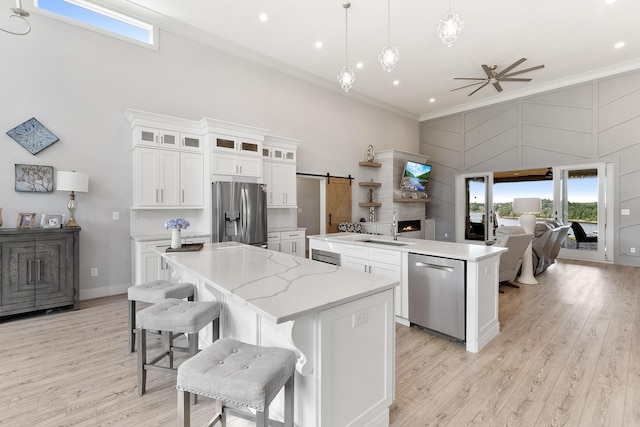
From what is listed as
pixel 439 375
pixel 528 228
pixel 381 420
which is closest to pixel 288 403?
pixel 381 420

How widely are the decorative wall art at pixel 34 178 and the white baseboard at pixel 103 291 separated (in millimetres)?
1434

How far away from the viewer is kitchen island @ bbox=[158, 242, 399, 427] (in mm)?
1343

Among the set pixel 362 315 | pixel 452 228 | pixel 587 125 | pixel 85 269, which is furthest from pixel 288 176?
pixel 587 125

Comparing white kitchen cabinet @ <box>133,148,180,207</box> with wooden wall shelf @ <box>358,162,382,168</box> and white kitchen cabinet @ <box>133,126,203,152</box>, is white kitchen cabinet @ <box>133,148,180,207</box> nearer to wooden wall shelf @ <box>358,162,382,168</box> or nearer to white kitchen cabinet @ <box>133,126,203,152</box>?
white kitchen cabinet @ <box>133,126,203,152</box>

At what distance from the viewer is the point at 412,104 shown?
8.39m

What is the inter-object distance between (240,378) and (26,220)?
4.04 metres

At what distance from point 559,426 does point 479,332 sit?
0.94 meters

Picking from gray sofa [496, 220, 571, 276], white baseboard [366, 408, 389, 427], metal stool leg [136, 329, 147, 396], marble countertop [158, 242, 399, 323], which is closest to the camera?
marble countertop [158, 242, 399, 323]

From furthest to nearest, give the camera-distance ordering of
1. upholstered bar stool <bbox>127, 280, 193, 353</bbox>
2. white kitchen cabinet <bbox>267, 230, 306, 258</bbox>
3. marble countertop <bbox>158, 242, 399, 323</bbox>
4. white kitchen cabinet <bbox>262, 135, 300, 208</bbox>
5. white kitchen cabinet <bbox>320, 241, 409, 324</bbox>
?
1. white kitchen cabinet <bbox>262, 135, 300, 208</bbox>
2. white kitchen cabinet <bbox>267, 230, 306, 258</bbox>
3. white kitchen cabinet <bbox>320, 241, 409, 324</bbox>
4. upholstered bar stool <bbox>127, 280, 193, 353</bbox>
5. marble countertop <bbox>158, 242, 399, 323</bbox>

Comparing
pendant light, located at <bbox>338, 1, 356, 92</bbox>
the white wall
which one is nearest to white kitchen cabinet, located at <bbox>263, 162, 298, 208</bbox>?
the white wall

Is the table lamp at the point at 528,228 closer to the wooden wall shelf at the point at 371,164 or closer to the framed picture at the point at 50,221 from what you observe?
the wooden wall shelf at the point at 371,164

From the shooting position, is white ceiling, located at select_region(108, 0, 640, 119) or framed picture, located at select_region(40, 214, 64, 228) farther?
white ceiling, located at select_region(108, 0, 640, 119)

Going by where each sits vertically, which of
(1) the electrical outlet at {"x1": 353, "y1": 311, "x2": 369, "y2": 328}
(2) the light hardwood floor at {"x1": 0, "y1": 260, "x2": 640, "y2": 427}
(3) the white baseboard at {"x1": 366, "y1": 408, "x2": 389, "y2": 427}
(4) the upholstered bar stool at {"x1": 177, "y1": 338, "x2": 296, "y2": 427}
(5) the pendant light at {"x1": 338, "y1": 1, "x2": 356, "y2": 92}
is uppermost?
(5) the pendant light at {"x1": 338, "y1": 1, "x2": 356, "y2": 92}

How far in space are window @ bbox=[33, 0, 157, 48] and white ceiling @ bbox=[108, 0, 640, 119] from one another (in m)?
0.21
